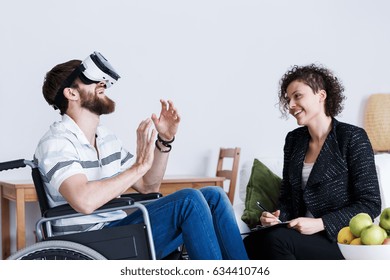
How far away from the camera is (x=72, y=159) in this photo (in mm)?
1834

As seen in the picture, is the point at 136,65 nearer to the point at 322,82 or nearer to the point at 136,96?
the point at 136,96

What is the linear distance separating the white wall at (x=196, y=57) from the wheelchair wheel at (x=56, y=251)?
1828 mm

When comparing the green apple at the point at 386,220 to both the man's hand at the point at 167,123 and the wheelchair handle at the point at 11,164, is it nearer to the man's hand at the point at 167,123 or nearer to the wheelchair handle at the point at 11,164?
the man's hand at the point at 167,123

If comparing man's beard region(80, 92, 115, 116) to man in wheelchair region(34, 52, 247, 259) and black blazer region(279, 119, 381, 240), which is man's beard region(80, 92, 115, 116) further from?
black blazer region(279, 119, 381, 240)

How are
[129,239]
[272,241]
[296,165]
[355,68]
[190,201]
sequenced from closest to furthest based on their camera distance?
[129,239], [190,201], [272,241], [296,165], [355,68]

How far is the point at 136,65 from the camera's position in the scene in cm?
369

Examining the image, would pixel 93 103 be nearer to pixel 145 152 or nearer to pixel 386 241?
pixel 145 152

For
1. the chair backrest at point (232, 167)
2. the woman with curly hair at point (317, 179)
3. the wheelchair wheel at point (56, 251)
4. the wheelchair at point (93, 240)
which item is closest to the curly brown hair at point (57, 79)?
the wheelchair at point (93, 240)

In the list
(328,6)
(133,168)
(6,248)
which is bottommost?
(6,248)

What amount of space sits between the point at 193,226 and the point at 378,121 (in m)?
2.55

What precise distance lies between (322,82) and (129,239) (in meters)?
1.08

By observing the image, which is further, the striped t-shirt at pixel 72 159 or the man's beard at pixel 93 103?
the man's beard at pixel 93 103

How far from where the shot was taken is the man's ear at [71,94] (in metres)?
2.03

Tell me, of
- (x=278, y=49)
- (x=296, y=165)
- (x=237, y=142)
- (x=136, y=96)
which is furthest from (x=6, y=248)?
(x=278, y=49)
